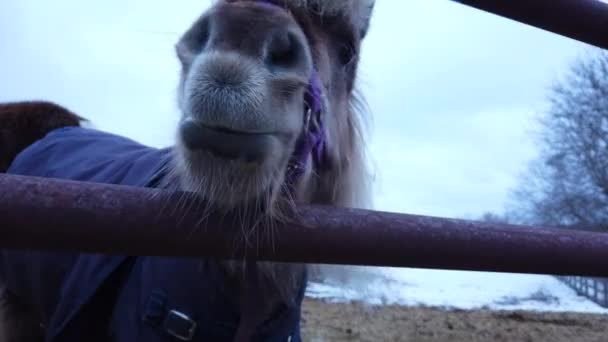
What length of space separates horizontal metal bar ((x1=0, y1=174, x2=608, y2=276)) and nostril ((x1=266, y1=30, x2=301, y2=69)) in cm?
36

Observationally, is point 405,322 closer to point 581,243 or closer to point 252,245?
point 581,243

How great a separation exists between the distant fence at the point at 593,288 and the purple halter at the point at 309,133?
9.28 m

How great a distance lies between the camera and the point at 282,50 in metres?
1.29

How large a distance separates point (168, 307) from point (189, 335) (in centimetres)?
12

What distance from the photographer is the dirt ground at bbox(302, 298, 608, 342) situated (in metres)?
4.73

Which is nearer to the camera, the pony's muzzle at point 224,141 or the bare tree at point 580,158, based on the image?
the pony's muzzle at point 224,141

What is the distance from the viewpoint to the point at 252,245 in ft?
3.74

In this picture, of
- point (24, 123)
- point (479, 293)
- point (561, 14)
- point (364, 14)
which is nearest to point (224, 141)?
point (561, 14)

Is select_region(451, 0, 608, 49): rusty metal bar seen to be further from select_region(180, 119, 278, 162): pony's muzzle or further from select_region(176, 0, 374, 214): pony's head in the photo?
select_region(180, 119, 278, 162): pony's muzzle

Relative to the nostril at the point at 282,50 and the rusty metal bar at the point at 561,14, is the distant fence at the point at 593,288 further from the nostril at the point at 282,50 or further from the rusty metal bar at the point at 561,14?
the nostril at the point at 282,50

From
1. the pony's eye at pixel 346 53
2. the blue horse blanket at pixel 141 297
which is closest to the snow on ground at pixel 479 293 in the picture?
the blue horse blanket at pixel 141 297

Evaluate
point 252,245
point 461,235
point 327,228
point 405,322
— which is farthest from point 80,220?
point 405,322

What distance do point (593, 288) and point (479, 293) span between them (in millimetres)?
2835

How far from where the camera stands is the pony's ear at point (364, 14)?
223 cm
